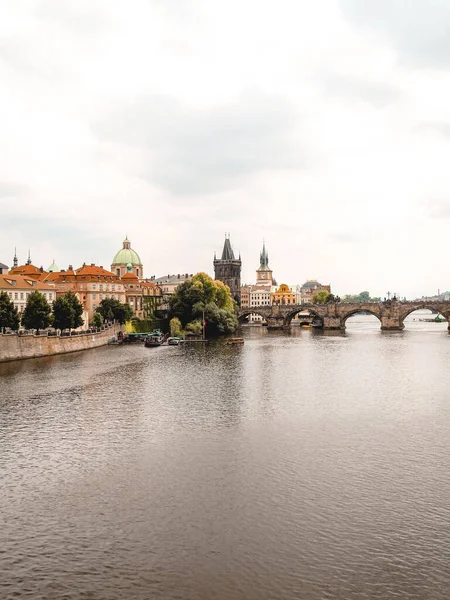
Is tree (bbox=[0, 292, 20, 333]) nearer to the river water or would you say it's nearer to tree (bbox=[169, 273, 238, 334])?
the river water

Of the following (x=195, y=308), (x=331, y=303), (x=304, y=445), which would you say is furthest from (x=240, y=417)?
(x=331, y=303)

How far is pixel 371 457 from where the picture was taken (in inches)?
1242

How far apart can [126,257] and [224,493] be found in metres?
161

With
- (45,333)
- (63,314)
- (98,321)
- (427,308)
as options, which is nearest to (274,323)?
(427,308)

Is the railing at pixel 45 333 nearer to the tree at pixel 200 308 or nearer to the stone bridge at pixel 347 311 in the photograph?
the tree at pixel 200 308

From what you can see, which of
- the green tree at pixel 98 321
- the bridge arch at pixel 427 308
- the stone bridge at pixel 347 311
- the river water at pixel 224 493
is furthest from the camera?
the stone bridge at pixel 347 311

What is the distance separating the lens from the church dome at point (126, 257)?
182000 millimetres

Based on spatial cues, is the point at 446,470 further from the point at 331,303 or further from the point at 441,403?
the point at 331,303

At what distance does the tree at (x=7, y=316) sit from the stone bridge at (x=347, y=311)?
90.8 metres

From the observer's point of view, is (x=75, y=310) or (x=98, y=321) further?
(x=98, y=321)

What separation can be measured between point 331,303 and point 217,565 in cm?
13996

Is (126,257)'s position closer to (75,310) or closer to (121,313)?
(121,313)

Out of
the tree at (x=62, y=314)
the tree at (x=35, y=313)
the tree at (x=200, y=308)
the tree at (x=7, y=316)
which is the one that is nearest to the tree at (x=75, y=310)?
the tree at (x=62, y=314)

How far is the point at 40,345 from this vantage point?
77.6 metres
